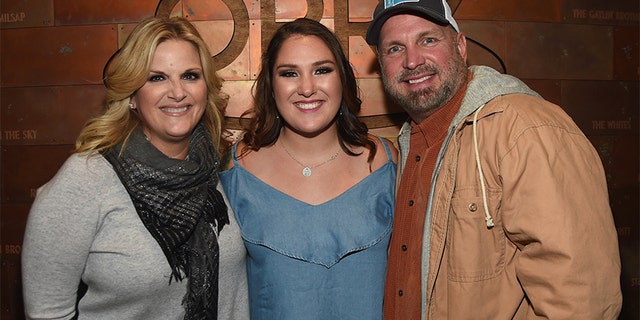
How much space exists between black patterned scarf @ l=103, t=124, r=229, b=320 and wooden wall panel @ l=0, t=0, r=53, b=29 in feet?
4.51

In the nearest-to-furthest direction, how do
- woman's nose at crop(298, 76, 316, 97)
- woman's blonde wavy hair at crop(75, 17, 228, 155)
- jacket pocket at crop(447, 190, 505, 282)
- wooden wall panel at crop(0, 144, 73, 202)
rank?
1. jacket pocket at crop(447, 190, 505, 282)
2. woman's blonde wavy hair at crop(75, 17, 228, 155)
3. woman's nose at crop(298, 76, 316, 97)
4. wooden wall panel at crop(0, 144, 73, 202)

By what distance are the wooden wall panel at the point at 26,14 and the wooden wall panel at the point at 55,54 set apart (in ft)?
0.13

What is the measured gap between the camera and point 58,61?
9.50 ft

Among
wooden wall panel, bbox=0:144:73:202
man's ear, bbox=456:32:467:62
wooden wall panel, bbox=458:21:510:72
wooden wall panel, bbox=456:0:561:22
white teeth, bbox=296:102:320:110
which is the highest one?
wooden wall panel, bbox=456:0:561:22

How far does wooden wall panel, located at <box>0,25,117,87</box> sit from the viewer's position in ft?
9.41

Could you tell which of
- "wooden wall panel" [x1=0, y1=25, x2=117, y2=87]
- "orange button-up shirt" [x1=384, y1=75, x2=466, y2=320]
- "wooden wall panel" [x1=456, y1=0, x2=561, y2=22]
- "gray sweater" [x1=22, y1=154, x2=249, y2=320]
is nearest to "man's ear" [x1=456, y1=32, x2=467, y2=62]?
"orange button-up shirt" [x1=384, y1=75, x2=466, y2=320]

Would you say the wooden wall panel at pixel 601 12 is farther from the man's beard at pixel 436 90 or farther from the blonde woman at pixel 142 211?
the blonde woman at pixel 142 211

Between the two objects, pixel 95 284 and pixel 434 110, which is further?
pixel 434 110

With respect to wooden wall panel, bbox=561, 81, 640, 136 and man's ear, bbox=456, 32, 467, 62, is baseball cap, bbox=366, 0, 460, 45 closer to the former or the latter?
man's ear, bbox=456, 32, 467, 62

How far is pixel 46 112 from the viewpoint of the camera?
2.93 m

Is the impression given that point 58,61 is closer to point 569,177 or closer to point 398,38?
point 398,38

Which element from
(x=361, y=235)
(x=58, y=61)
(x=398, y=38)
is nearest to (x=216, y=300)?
(x=361, y=235)

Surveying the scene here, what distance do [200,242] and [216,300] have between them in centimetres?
28

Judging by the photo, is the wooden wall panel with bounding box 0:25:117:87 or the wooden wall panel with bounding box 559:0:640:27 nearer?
the wooden wall panel with bounding box 0:25:117:87
